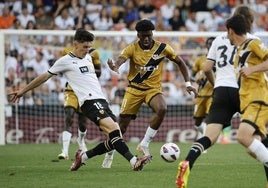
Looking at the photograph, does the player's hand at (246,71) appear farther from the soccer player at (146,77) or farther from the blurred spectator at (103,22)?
the blurred spectator at (103,22)

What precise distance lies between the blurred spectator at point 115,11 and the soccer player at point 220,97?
1560 cm

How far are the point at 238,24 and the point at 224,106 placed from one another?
107cm

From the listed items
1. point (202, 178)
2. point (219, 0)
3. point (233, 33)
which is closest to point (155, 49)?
point (202, 178)

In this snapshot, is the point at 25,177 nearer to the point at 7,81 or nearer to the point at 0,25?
the point at 7,81

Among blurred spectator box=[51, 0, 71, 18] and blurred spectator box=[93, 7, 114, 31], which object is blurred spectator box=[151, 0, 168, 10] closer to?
blurred spectator box=[93, 7, 114, 31]

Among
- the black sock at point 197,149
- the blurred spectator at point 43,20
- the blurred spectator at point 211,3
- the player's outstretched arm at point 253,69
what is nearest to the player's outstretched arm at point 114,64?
the black sock at point 197,149

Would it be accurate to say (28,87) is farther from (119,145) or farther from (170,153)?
(170,153)

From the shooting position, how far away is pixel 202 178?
10.9 metres

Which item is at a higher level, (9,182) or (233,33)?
(233,33)

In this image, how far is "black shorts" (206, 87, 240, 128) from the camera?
31.3 ft

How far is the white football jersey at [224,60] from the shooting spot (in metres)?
9.86

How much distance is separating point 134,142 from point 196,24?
251 inches

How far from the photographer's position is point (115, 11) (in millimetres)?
25891

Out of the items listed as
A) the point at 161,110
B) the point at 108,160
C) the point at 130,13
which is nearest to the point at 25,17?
the point at 130,13
